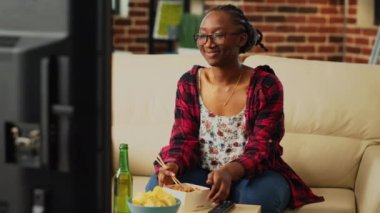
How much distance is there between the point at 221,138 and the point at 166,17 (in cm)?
406

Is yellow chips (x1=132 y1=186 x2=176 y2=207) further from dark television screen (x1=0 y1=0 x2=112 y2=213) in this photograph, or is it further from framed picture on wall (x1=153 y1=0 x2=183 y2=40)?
framed picture on wall (x1=153 y1=0 x2=183 y2=40)

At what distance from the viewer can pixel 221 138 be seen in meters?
2.81

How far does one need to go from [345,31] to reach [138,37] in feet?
7.20

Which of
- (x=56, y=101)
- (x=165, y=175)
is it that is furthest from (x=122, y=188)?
(x=56, y=101)

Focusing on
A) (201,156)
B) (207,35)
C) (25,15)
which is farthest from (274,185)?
(25,15)

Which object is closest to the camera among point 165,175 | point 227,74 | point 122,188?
point 122,188

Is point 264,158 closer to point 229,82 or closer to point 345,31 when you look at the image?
point 229,82

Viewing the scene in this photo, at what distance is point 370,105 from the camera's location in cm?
321

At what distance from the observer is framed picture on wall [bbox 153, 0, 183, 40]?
671cm

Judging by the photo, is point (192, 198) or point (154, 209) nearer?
point (154, 209)

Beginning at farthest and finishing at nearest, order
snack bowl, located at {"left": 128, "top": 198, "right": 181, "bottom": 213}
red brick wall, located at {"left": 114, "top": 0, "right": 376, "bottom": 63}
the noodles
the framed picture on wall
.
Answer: the framed picture on wall, red brick wall, located at {"left": 114, "top": 0, "right": 376, "bottom": 63}, the noodles, snack bowl, located at {"left": 128, "top": 198, "right": 181, "bottom": 213}

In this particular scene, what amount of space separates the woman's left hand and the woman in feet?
0.41

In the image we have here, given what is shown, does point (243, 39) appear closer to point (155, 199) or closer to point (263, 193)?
point (263, 193)

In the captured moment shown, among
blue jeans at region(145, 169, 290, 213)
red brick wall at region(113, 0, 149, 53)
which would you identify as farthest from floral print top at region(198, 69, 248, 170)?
red brick wall at region(113, 0, 149, 53)
